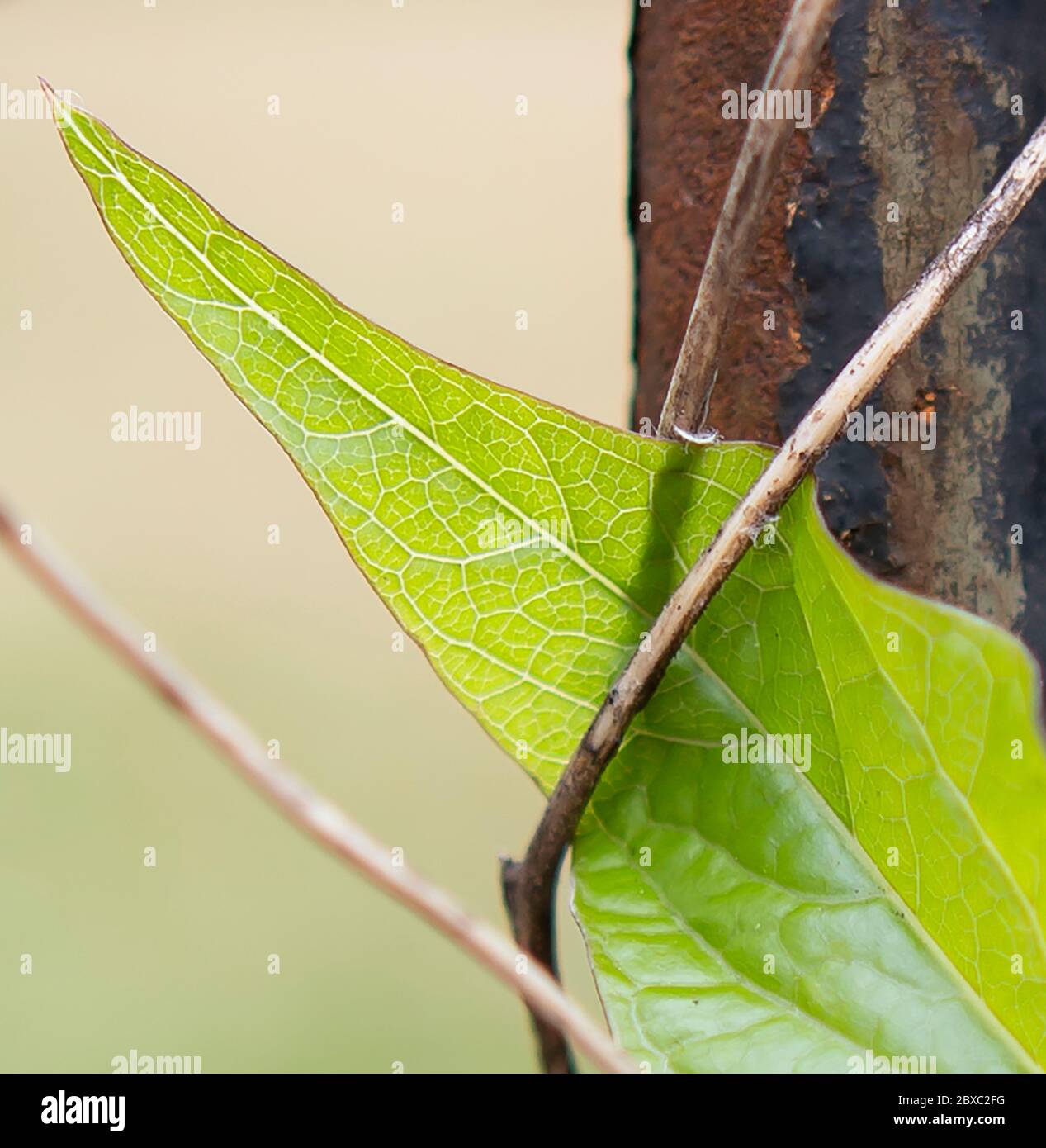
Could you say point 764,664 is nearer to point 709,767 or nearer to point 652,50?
point 709,767

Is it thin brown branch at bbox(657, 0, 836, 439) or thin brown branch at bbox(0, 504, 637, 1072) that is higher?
thin brown branch at bbox(657, 0, 836, 439)

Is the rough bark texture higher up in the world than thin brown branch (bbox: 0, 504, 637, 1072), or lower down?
higher up

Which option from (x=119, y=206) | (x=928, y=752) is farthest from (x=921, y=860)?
Result: (x=119, y=206)
